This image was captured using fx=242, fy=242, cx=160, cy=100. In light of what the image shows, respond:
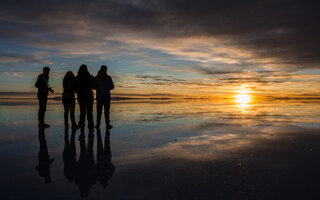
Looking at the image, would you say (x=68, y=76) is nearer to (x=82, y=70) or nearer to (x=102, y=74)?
(x=82, y=70)

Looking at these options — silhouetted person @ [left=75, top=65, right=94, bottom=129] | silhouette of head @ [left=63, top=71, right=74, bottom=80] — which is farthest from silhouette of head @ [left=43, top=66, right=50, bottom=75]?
silhouetted person @ [left=75, top=65, right=94, bottom=129]

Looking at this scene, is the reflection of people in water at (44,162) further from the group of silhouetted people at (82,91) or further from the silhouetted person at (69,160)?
the group of silhouetted people at (82,91)

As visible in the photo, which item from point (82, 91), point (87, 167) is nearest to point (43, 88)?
point (82, 91)

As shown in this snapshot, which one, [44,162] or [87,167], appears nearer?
[87,167]

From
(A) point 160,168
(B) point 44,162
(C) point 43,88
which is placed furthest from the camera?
(C) point 43,88

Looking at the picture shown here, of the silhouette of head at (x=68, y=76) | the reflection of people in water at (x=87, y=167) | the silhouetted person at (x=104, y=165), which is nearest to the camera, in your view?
the reflection of people in water at (x=87, y=167)

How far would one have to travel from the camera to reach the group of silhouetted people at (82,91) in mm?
8797

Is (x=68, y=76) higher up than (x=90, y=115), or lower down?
higher up

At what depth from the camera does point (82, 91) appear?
8.80m

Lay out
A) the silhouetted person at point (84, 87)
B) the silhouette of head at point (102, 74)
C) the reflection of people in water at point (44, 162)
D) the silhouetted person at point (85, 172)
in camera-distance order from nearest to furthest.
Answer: the silhouetted person at point (85, 172), the reflection of people in water at point (44, 162), the silhouetted person at point (84, 87), the silhouette of head at point (102, 74)

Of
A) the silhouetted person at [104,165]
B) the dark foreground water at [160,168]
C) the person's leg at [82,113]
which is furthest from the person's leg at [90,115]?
the silhouetted person at [104,165]

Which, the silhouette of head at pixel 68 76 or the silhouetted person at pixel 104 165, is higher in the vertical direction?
the silhouette of head at pixel 68 76

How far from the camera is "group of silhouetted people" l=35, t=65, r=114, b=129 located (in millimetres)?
8797

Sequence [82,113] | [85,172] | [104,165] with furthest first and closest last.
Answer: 1. [82,113]
2. [104,165]
3. [85,172]
